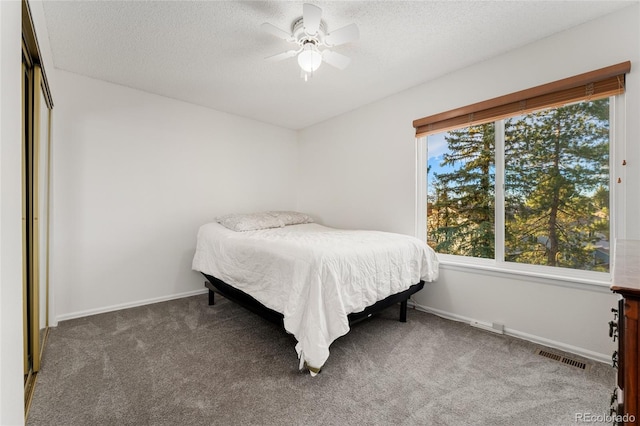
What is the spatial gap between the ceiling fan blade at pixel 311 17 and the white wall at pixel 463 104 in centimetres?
156

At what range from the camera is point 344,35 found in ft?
6.01

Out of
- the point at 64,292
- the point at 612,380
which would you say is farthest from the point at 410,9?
the point at 64,292

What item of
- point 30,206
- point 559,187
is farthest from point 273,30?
point 559,187

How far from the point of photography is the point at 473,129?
104 inches

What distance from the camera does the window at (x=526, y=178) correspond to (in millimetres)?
1988

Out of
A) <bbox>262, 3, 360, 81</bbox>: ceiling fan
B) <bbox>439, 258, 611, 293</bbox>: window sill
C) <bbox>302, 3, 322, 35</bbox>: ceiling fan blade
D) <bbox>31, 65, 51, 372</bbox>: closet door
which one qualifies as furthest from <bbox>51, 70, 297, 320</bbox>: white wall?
<bbox>439, 258, 611, 293</bbox>: window sill

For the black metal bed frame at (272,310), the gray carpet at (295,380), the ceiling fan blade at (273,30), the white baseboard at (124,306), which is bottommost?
the gray carpet at (295,380)

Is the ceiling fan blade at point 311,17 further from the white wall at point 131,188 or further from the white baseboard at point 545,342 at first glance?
the white baseboard at point 545,342

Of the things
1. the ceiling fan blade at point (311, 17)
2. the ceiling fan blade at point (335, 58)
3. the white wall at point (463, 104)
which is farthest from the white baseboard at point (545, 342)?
the ceiling fan blade at point (311, 17)

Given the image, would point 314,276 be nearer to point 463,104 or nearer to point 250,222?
point 250,222

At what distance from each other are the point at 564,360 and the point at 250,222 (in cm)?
289

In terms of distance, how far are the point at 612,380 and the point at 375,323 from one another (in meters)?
1.55

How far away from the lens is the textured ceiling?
1812 millimetres

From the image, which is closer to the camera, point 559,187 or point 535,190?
point 559,187
